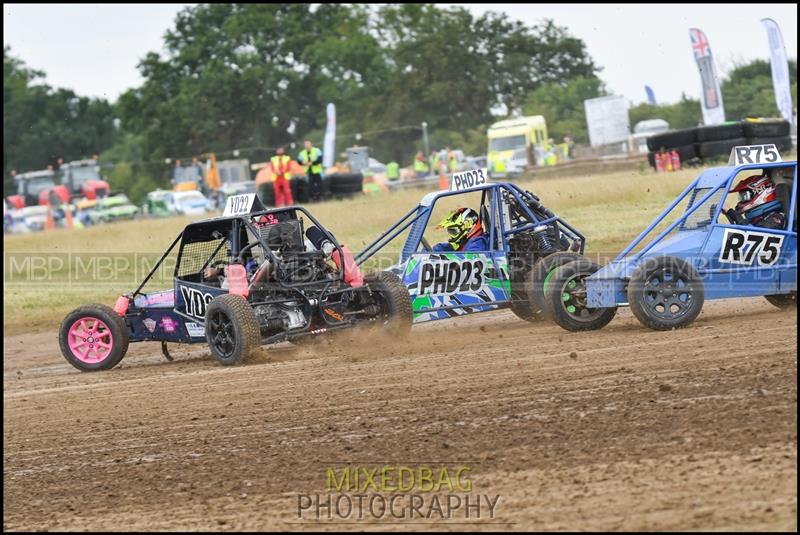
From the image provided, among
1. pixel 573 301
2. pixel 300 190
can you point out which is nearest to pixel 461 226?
pixel 573 301

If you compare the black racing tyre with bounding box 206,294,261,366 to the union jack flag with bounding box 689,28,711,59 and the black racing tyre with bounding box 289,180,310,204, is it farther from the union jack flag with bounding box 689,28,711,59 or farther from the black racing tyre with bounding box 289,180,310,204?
the union jack flag with bounding box 689,28,711,59

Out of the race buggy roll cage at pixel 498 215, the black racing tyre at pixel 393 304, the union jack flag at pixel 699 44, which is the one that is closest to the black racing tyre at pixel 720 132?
the union jack flag at pixel 699 44

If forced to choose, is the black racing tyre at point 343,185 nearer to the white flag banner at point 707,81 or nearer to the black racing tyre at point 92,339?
the white flag banner at point 707,81

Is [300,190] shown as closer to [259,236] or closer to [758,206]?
[259,236]

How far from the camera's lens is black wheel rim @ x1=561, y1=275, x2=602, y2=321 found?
9.32 metres

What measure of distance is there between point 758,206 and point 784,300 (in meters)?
0.89

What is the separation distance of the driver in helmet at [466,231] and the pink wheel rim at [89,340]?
328 cm

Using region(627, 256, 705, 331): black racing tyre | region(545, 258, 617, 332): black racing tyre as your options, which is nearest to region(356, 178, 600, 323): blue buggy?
region(545, 258, 617, 332): black racing tyre

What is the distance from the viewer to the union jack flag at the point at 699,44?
29688 millimetres

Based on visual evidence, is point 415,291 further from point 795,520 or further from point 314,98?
point 314,98

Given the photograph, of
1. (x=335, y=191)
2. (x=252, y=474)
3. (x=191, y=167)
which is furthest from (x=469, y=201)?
(x=191, y=167)

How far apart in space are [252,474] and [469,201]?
13453 millimetres

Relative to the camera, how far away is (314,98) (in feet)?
207

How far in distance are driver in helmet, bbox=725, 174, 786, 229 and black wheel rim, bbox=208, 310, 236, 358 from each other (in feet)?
13.6
